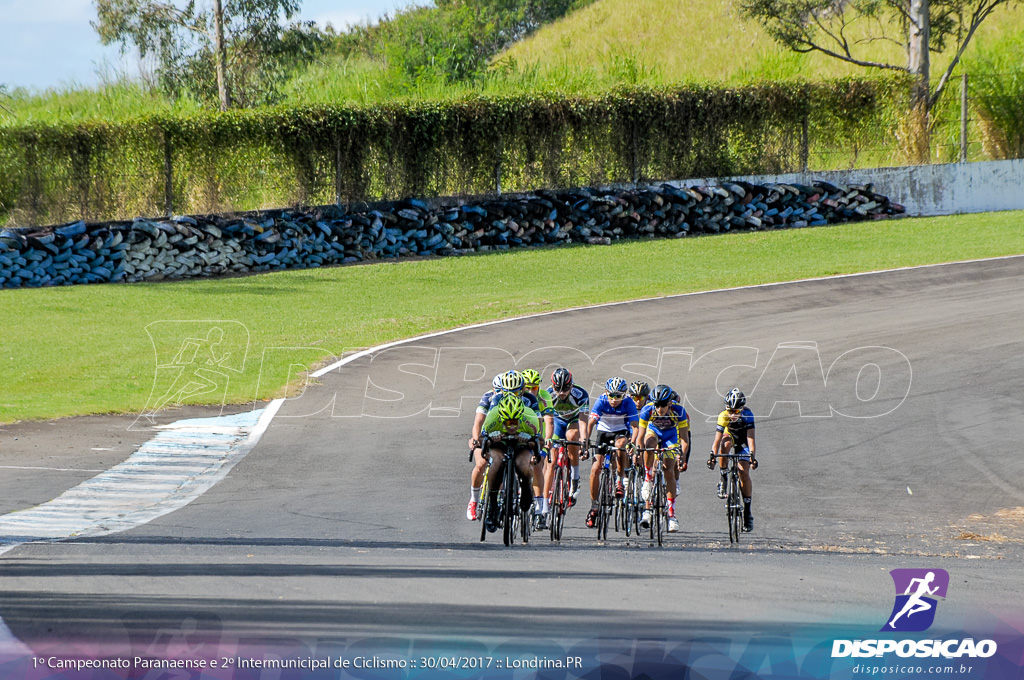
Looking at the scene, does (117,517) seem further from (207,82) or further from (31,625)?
(207,82)

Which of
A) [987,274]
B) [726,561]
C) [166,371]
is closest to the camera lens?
[726,561]

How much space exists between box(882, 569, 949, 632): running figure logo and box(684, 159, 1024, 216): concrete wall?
93.4 ft

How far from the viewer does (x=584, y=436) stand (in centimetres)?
1275

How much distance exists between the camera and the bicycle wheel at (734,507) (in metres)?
11.5

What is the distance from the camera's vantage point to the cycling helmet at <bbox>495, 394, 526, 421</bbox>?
11000 mm

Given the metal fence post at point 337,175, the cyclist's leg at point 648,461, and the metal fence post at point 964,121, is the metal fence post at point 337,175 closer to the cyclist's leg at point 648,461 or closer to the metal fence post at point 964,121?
the metal fence post at point 964,121

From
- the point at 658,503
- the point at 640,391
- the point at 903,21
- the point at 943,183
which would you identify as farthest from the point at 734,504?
the point at 903,21

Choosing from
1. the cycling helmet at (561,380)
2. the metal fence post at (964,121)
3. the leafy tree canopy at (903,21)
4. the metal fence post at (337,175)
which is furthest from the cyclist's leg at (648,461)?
the leafy tree canopy at (903,21)

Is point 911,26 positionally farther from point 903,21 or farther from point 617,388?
point 617,388

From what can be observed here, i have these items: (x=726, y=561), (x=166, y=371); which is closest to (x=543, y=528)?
(x=726, y=561)

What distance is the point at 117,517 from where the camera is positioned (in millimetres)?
12156

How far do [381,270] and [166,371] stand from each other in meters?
11.6

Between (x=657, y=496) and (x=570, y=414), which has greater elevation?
(x=570, y=414)

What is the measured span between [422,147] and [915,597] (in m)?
28.6
